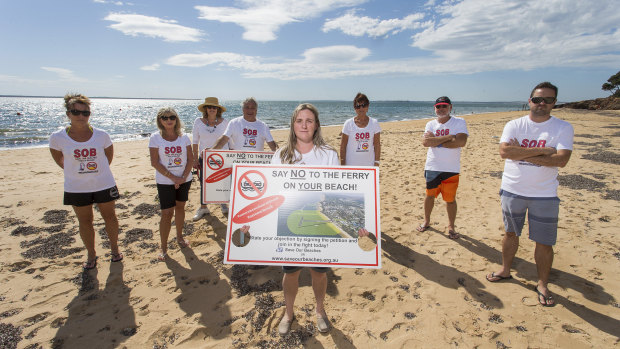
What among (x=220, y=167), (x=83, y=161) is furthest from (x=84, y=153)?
(x=220, y=167)

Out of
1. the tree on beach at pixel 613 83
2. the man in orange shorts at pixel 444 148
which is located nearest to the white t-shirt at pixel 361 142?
the man in orange shorts at pixel 444 148

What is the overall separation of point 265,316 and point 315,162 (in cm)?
173

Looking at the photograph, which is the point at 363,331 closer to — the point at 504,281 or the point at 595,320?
the point at 504,281

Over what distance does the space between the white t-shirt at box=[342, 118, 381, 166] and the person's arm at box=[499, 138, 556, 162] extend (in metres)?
1.58

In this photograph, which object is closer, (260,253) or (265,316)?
(260,253)

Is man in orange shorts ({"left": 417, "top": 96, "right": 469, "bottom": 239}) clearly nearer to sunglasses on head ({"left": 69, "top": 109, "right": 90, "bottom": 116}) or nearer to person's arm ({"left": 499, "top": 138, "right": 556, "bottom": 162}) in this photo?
person's arm ({"left": 499, "top": 138, "right": 556, "bottom": 162})

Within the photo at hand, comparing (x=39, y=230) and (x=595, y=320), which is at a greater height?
(x=39, y=230)

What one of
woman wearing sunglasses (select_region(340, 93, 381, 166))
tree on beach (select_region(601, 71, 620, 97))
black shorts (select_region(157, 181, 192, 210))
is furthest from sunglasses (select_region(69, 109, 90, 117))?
tree on beach (select_region(601, 71, 620, 97))

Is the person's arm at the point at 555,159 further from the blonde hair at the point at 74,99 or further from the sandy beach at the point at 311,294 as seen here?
the blonde hair at the point at 74,99

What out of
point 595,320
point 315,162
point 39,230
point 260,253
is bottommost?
point 595,320

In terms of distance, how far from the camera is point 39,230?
465 centimetres

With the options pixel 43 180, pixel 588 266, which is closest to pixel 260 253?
pixel 588 266

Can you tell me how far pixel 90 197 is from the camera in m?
3.39

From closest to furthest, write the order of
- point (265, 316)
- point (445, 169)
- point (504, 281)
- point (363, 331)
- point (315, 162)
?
point (315, 162) < point (363, 331) < point (265, 316) < point (504, 281) < point (445, 169)
